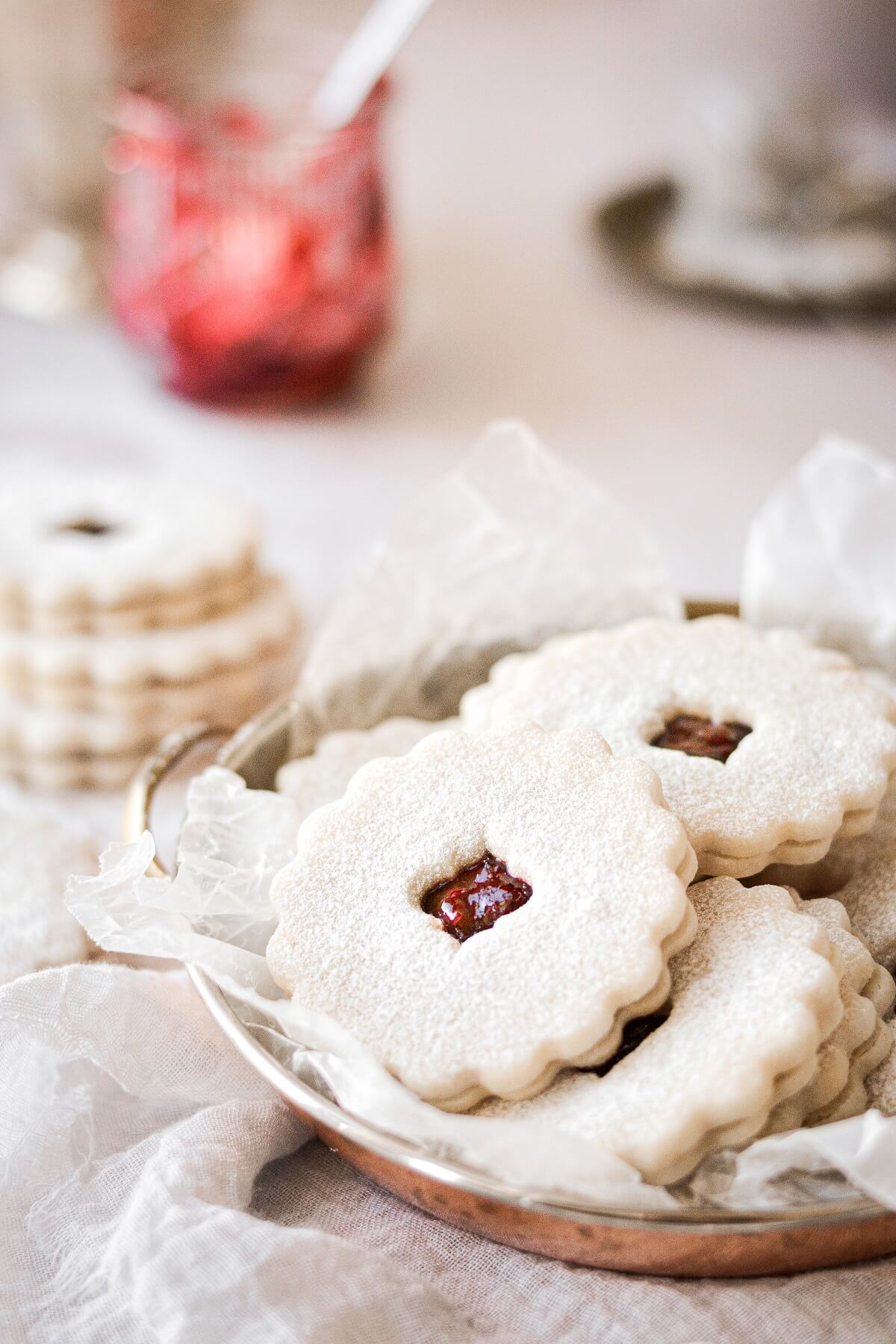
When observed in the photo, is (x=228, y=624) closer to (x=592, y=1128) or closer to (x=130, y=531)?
(x=130, y=531)

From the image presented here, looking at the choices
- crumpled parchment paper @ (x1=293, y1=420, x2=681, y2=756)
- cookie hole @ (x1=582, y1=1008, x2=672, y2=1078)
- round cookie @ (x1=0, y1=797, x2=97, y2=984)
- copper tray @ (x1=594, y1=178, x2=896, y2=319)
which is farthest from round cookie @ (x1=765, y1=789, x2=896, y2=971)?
copper tray @ (x1=594, y1=178, x2=896, y2=319)

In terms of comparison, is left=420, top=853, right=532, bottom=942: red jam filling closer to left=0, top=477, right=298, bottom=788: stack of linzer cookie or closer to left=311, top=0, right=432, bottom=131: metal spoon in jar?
left=0, top=477, right=298, bottom=788: stack of linzer cookie

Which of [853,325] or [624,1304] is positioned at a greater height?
[853,325]

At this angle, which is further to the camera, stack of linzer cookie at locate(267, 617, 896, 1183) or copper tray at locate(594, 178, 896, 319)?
copper tray at locate(594, 178, 896, 319)

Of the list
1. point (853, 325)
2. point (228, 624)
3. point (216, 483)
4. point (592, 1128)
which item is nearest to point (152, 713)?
point (228, 624)

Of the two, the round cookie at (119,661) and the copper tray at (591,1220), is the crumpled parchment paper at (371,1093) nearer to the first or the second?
the copper tray at (591,1220)

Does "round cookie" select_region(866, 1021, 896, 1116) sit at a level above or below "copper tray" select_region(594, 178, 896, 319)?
below
